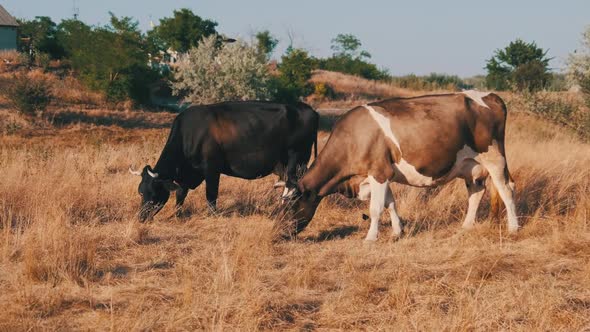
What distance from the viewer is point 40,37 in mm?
45219

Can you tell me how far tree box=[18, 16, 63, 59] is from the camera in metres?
43.2

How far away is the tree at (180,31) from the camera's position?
47438 mm

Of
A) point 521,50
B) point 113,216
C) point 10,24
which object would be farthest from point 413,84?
point 113,216

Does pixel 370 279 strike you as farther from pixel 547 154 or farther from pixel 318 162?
pixel 547 154

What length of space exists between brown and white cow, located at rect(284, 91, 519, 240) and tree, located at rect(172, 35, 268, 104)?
2627 cm

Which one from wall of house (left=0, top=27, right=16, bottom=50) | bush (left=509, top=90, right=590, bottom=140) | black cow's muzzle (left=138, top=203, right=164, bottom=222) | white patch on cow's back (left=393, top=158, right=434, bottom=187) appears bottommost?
black cow's muzzle (left=138, top=203, right=164, bottom=222)

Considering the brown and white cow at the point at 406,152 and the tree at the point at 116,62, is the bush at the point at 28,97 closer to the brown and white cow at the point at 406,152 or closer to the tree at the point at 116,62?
the tree at the point at 116,62

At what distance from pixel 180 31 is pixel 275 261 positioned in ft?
139

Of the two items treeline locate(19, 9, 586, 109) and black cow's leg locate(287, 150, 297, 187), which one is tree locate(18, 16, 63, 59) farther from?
black cow's leg locate(287, 150, 297, 187)

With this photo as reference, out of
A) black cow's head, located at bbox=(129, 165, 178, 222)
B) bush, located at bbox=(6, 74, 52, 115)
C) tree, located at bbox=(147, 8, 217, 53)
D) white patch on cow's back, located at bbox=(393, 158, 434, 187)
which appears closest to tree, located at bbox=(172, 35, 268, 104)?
bush, located at bbox=(6, 74, 52, 115)

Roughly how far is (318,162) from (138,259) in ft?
8.45

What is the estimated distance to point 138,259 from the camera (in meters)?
7.43

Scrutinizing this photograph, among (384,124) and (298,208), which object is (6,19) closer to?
(298,208)

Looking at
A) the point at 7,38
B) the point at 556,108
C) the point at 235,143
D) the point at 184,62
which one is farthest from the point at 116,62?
the point at 235,143
